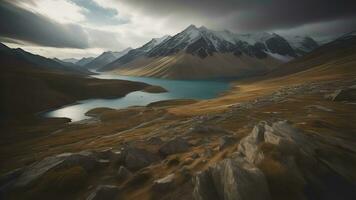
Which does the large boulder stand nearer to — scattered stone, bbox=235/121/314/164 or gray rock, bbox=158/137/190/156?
scattered stone, bbox=235/121/314/164

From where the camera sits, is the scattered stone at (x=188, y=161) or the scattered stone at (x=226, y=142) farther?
the scattered stone at (x=226, y=142)

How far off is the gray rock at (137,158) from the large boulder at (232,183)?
505 inches

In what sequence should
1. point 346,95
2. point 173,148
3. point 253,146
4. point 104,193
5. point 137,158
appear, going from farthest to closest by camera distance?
point 346,95, point 173,148, point 137,158, point 253,146, point 104,193

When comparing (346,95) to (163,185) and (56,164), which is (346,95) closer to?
(163,185)

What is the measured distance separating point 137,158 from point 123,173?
143 inches

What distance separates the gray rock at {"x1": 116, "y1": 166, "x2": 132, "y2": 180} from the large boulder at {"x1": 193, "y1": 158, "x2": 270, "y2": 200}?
11.3m

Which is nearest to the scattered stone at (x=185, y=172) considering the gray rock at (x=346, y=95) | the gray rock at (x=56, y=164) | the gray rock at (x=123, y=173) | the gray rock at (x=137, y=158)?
the gray rock at (x=123, y=173)

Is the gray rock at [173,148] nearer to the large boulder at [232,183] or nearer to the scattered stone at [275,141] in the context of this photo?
the scattered stone at [275,141]

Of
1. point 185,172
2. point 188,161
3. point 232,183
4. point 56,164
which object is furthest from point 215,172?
point 56,164

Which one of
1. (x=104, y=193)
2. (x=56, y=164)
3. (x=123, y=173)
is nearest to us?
(x=104, y=193)

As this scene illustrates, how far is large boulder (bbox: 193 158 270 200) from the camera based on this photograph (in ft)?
57.7

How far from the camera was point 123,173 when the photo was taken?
→ 94.8 feet

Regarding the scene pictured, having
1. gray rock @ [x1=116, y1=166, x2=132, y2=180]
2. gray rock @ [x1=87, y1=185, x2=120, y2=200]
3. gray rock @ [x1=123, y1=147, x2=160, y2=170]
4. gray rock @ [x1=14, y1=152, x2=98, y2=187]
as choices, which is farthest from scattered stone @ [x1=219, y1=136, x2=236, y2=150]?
gray rock @ [x1=14, y1=152, x2=98, y2=187]

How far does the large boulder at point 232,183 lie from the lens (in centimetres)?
1759
